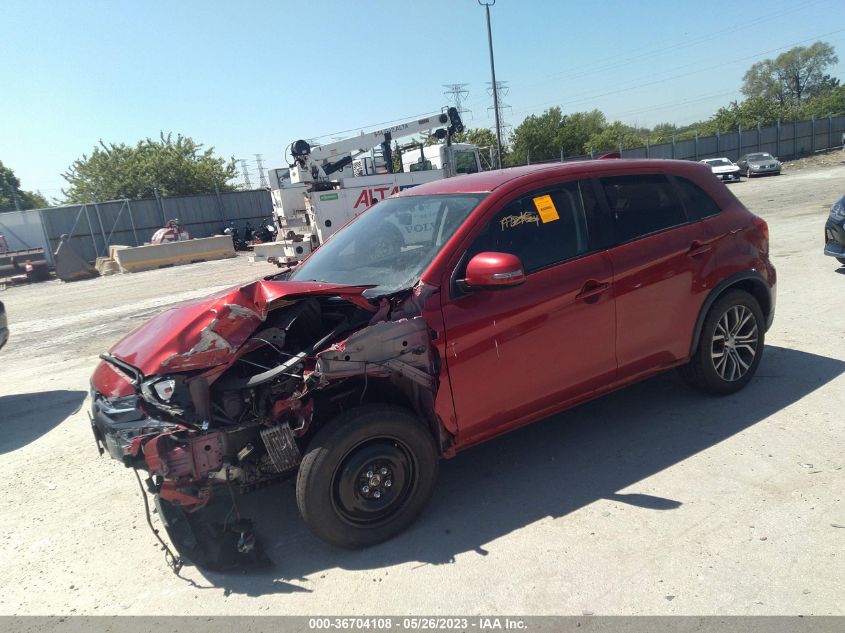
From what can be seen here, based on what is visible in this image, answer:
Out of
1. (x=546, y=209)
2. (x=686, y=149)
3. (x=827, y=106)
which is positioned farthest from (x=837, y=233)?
(x=827, y=106)

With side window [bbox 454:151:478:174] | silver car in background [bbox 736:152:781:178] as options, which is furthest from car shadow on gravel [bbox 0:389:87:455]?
silver car in background [bbox 736:152:781:178]

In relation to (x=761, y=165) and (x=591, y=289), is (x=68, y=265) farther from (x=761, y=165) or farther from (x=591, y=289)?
(x=761, y=165)

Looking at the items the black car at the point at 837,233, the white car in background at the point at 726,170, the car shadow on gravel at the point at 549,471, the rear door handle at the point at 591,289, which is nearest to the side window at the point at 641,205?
the rear door handle at the point at 591,289

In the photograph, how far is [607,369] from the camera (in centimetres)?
372

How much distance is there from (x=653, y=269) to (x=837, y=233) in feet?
18.3

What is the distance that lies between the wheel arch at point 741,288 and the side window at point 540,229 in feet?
3.90

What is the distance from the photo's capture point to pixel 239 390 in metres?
2.94

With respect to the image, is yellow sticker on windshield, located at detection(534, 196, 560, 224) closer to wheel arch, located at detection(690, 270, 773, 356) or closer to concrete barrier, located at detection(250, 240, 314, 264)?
wheel arch, located at detection(690, 270, 773, 356)

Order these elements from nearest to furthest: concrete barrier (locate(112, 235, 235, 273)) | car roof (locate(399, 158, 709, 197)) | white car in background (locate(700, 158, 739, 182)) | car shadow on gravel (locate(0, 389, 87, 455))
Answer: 1. car roof (locate(399, 158, 709, 197))
2. car shadow on gravel (locate(0, 389, 87, 455))
3. concrete barrier (locate(112, 235, 235, 273))
4. white car in background (locate(700, 158, 739, 182))

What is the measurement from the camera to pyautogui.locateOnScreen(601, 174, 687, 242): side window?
3.87 m

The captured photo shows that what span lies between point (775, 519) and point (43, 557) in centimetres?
412

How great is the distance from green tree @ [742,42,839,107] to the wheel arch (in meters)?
99.8

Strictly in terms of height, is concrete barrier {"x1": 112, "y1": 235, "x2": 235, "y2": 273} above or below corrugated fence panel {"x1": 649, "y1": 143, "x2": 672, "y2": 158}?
below

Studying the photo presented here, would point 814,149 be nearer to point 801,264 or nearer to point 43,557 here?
point 801,264
